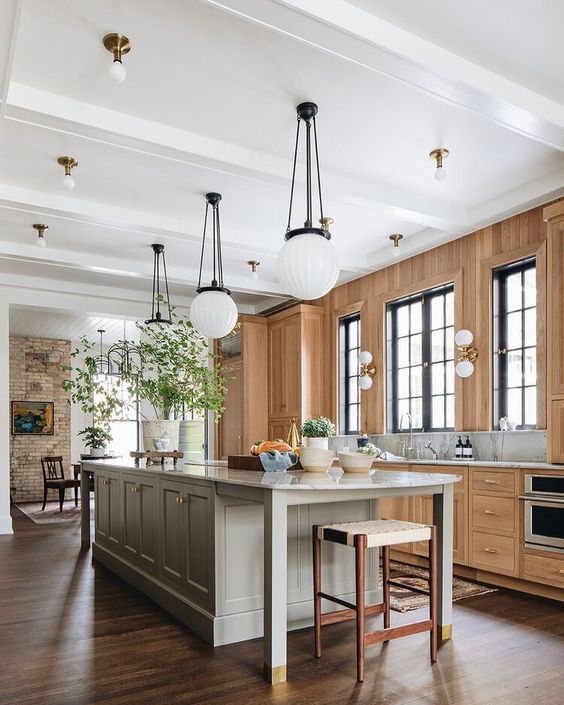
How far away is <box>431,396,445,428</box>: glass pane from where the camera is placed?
5.72m

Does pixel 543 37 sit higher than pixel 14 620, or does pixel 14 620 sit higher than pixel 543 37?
pixel 543 37

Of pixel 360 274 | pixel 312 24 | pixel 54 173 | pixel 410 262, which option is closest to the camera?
pixel 312 24

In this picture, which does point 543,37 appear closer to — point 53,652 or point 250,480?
point 250,480

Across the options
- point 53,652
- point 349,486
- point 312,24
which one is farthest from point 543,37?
point 53,652

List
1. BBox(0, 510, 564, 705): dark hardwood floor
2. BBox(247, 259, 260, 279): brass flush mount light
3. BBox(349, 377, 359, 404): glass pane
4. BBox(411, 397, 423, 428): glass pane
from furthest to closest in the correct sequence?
1. BBox(349, 377, 359, 404): glass pane
2. BBox(247, 259, 260, 279): brass flush mount light
3. BBox(411, 397, 423, 428): glass pane
4. BBox(0, 510, 564, 705): dark hardwood floor

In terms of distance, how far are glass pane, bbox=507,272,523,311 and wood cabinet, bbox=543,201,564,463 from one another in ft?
2.06

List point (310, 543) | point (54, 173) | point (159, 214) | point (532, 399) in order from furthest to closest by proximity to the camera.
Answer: point (159, 214) → point (532, 399) → point (54, 173) → point (310, 543)

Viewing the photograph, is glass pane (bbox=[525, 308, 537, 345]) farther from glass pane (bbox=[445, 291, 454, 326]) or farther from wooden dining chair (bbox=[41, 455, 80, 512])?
wooden dining chair (bbox=[41, 455, 80, 512])

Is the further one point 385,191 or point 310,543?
point 385,191

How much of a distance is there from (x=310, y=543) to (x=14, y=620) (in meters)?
1.77

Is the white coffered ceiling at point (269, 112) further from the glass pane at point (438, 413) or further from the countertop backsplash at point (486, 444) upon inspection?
the countertop backsplash at point (486, 444)

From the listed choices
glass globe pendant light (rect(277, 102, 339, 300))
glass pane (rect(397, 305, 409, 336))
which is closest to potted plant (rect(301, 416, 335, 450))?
glass globe pendant light (rect(277, 102, 339, 300))

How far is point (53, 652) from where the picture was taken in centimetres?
305

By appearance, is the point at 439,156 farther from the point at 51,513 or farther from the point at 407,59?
the point at 51,513
